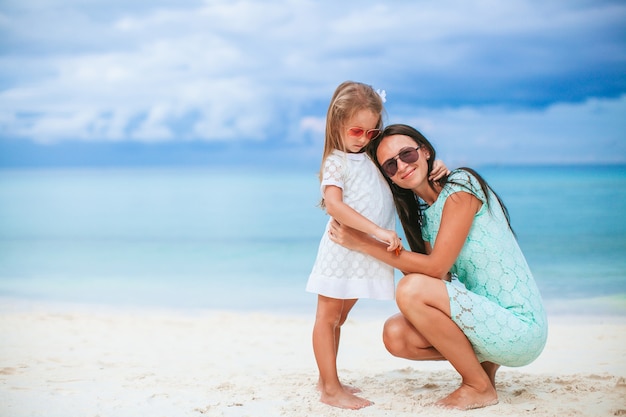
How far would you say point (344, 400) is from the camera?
2.83 meters

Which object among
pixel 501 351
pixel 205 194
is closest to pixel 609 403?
pixel 501 351

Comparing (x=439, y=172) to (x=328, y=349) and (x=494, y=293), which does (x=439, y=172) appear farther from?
(x=328, y=349)

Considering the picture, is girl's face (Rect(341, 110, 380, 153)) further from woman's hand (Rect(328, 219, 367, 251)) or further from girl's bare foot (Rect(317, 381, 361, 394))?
girl's bare foot (Rect(317, 381, 361, 394))

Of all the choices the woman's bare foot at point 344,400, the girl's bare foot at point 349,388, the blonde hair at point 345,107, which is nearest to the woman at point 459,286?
the blonde hair at point 345,107

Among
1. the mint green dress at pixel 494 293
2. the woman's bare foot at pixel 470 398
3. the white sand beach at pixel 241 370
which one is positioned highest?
the mint green dress at pixel 494 293

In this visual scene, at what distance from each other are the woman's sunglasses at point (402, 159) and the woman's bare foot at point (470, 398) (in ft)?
2.95

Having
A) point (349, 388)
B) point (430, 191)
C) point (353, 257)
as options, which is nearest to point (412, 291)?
point (353, 257)

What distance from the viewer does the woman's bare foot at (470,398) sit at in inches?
105

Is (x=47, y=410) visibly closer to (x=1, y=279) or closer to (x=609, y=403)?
(x=609, y=403)

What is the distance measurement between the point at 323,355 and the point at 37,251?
8.65m

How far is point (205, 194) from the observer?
24922 millimetres

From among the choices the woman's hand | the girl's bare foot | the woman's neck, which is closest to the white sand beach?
the girl's bare foot

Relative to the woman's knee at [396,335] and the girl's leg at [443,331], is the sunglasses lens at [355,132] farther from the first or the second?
the woman's knee at [396,335]

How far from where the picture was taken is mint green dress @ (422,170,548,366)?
2635 millimetres
